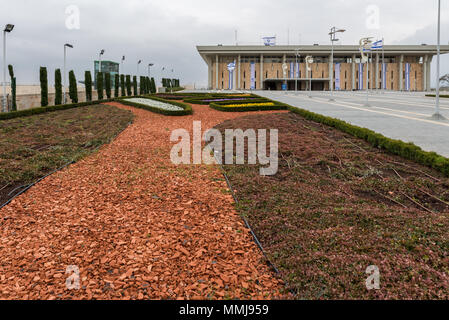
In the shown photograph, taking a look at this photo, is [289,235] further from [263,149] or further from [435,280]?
[263,149]

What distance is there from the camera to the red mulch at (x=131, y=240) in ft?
11.4

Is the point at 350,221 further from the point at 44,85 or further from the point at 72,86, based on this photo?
the point at 72,86

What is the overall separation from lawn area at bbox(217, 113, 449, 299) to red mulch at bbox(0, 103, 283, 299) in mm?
396

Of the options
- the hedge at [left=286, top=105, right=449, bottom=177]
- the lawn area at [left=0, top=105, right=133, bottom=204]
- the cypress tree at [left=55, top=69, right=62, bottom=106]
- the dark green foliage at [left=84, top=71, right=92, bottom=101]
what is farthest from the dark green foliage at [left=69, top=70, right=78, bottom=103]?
the hedge at [left=286, top=105, right=449, bottom=177]

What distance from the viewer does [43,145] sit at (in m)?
10.5

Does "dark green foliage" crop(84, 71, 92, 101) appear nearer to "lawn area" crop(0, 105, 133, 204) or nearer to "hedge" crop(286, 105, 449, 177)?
"lawn area" crop(0, 105, 133, 204)

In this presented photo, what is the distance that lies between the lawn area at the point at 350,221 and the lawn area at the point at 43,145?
4.27m

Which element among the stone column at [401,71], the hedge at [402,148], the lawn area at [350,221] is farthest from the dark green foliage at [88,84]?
the stone column at [401,71]

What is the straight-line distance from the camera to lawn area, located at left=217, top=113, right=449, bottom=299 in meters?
3.44

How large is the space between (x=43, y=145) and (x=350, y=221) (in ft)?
31.0

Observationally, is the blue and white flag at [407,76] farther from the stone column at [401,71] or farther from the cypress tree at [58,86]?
the cypress tree at [58,86]

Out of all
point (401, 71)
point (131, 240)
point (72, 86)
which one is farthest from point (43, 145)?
point (401, 71)

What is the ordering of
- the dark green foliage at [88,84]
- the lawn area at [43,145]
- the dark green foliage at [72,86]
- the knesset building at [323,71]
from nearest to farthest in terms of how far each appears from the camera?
the lawn area at [43,145] → the dark green foliage at [72,86] → the dark green foliage at [88,84] → the knesset building at [323,71]
